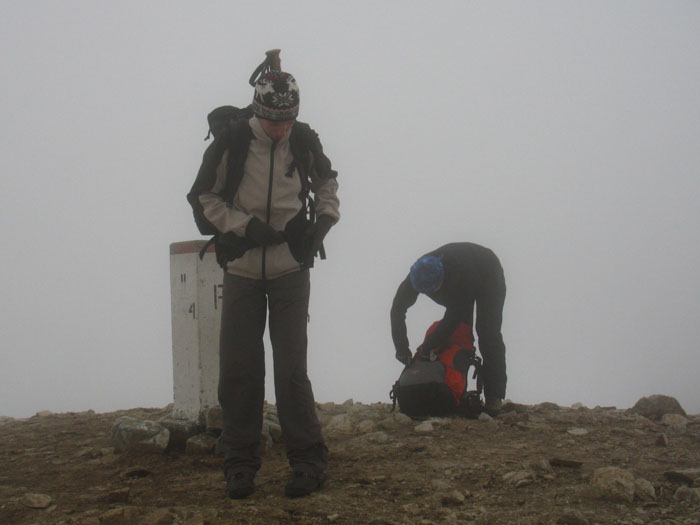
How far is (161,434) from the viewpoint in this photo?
460cm

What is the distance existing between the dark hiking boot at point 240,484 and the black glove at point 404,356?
2794 mm

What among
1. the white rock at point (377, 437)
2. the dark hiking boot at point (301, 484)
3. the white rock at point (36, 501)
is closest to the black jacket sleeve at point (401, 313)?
the white rock at point (377, 437)

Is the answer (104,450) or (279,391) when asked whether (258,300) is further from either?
(104,450)

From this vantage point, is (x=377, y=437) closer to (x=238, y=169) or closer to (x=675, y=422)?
(x=238, y=169)

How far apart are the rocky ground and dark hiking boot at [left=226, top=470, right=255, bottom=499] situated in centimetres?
5

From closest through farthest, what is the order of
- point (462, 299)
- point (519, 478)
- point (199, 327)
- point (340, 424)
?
point (519, 478) → point (199, 327) → point (340, 424) → point (462, 299)

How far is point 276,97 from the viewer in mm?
3572

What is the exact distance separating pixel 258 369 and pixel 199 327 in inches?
52.3

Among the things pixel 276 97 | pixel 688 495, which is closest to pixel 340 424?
pixel 688 495

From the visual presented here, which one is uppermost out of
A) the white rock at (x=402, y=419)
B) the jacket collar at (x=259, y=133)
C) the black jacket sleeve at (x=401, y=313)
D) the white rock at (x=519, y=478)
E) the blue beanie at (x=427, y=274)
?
the jacket collar at (x=259, y=133)

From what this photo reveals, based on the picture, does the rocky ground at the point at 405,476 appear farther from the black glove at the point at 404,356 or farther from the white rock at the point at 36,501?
the black glove at the point at 404,356

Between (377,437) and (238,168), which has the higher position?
(238,168)

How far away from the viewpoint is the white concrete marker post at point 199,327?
4.95m

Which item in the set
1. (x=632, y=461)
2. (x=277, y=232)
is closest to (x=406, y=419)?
(x=632, y=461)
